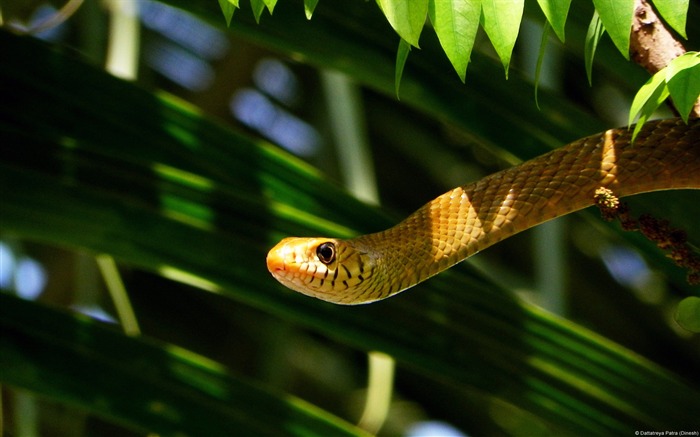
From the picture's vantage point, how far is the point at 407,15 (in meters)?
1.57

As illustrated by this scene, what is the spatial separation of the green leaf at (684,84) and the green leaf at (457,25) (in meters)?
0.31

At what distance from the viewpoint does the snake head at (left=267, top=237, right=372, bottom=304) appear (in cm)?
232

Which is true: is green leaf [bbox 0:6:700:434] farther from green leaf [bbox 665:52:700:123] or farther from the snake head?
green leaf [bbox 665:52:700:123]

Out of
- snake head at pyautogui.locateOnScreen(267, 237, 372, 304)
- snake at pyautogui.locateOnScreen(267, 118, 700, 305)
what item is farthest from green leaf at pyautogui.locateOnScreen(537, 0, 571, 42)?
snake head at pyautogui.locateOnScreen(267, 237, 372, 304)

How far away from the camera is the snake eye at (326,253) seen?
7.81 ft

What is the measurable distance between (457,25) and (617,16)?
0.25m

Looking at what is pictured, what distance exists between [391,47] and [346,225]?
1.67 ft

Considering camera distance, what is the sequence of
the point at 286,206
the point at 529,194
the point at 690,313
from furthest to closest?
the point at 286,206
the point at 529,194
the point at 690,313

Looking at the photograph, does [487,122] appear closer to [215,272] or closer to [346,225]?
[346,225]

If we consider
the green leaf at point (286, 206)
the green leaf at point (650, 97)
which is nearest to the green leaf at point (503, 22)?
the green leaf at point (650, 97)

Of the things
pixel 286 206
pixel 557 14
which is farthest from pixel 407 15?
pixel 286 206

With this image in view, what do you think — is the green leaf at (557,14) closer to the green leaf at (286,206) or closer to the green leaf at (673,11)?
the green leaf at (673,11)

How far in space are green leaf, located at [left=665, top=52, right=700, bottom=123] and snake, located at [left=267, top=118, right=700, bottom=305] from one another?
0.28 meters

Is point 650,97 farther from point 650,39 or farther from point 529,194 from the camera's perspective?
point 529,194
